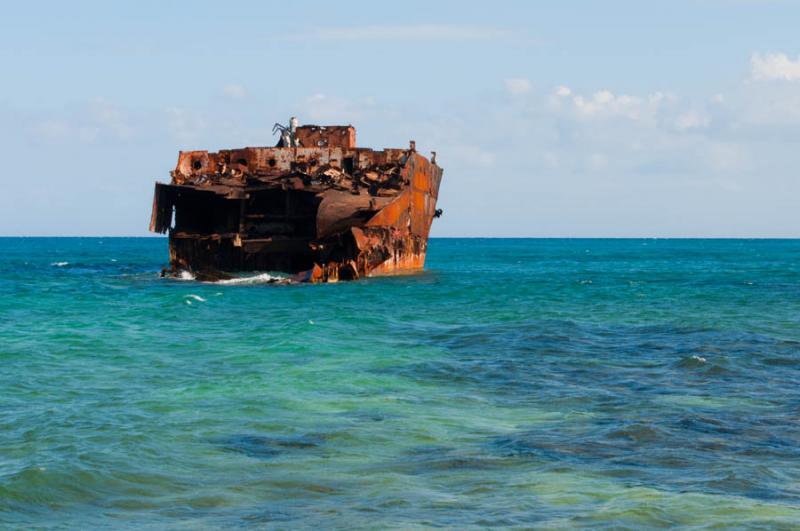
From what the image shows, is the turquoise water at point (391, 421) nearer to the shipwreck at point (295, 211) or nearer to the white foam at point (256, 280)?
the shipwreck at point (295, 211)

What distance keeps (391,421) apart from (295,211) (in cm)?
2130

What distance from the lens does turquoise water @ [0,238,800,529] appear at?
731 cm

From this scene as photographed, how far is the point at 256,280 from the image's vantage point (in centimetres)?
3095

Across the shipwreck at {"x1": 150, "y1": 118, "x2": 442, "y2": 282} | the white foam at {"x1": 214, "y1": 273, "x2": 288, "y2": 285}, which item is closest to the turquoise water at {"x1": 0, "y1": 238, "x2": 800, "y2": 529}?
the shipwreck at {"x1": 150, "y1": 118, "x2": 442, "y2": 282}

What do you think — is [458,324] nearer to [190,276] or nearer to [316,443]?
[316,443]

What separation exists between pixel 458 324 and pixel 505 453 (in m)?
12.4

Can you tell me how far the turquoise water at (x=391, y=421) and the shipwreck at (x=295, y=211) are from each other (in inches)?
289

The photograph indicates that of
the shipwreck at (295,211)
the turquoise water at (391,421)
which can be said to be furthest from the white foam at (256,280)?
the turquoise water at (391,421)

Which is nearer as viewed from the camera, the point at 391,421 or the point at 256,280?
the point at 391,421

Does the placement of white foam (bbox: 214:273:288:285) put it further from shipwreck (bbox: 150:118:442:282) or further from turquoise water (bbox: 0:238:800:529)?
turquoise water (bbox: 0:238:800:529)

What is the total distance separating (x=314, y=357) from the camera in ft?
51.6

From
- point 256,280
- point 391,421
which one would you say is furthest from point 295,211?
point 391,421

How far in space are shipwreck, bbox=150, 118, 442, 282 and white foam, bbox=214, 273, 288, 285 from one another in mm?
293

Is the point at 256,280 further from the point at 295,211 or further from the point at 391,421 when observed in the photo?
the point at 391,421
